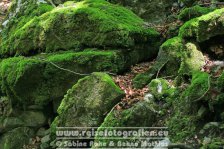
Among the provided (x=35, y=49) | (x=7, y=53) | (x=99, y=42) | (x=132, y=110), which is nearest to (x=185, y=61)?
(x=132, y=110)

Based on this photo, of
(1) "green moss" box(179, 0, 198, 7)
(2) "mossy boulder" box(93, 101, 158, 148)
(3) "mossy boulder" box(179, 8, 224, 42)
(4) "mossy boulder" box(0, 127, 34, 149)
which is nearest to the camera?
(2) "mossy boulder" box(93, 101, 158, 148)

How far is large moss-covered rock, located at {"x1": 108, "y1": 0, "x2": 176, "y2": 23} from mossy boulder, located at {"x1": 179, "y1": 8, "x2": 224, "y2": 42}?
2.13 meters

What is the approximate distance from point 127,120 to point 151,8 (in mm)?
4397

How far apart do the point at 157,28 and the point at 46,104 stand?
3.32 metres

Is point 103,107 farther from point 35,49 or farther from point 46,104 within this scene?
Answer: point 35,49

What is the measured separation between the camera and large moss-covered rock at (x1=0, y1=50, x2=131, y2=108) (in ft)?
23.6

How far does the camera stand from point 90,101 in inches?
242

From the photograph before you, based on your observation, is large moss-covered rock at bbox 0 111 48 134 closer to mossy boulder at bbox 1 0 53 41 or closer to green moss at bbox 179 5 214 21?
mossy boulder at bbox 1 0 53 41

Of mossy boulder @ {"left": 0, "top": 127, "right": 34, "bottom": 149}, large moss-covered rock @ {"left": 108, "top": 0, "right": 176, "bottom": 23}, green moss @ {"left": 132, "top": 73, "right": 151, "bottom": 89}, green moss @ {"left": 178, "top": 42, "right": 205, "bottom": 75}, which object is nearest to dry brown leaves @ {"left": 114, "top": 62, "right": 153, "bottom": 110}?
green moss @ {"left": 132, "top": 73, "right": 151, "bottom": 89}

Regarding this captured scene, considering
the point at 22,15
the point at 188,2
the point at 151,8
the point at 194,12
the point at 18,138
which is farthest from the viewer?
the point at 22,15

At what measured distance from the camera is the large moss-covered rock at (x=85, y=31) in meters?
7.46

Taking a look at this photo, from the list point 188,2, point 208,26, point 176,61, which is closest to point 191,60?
point 176,61

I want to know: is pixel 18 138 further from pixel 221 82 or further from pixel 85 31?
pixel 221 82

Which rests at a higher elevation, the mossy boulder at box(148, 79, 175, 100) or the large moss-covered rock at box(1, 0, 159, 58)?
the large moss-covered rock at box(1, 0, 159, 58)
